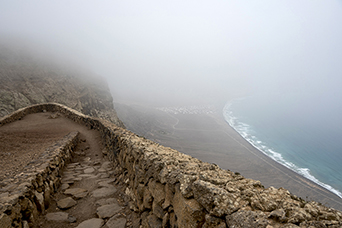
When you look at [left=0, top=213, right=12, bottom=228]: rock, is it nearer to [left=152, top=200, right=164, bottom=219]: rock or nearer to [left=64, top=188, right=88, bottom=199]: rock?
[left=64, top=188, right=88, bottom=199]: rock

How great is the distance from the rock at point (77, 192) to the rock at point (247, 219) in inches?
191

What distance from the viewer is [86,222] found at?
4281mm

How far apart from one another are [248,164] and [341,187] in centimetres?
1506

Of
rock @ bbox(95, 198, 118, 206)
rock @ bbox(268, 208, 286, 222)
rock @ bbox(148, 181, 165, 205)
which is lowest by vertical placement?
rock @ bbox(95, 198, 118, 206)

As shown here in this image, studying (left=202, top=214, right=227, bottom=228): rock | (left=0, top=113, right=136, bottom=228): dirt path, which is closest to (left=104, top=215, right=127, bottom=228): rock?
(left=0, top=113, right=136, bottom=228): dirt path

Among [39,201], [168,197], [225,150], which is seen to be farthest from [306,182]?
[39,201]

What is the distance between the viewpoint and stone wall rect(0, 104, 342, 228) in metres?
2.05

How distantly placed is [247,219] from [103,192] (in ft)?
16.0

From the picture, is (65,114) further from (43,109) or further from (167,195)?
(167,195)

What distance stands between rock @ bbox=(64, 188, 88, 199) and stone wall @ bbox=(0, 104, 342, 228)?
5.62 feet

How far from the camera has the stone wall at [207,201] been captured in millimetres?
2049

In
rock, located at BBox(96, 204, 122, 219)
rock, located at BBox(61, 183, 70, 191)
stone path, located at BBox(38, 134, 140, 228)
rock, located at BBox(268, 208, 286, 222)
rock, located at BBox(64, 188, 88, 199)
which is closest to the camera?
rock, located at BBox(268, 208, 286, 222)

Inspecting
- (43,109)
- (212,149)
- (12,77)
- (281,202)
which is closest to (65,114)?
(43,109)

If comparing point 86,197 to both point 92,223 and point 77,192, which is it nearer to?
point 77,192
